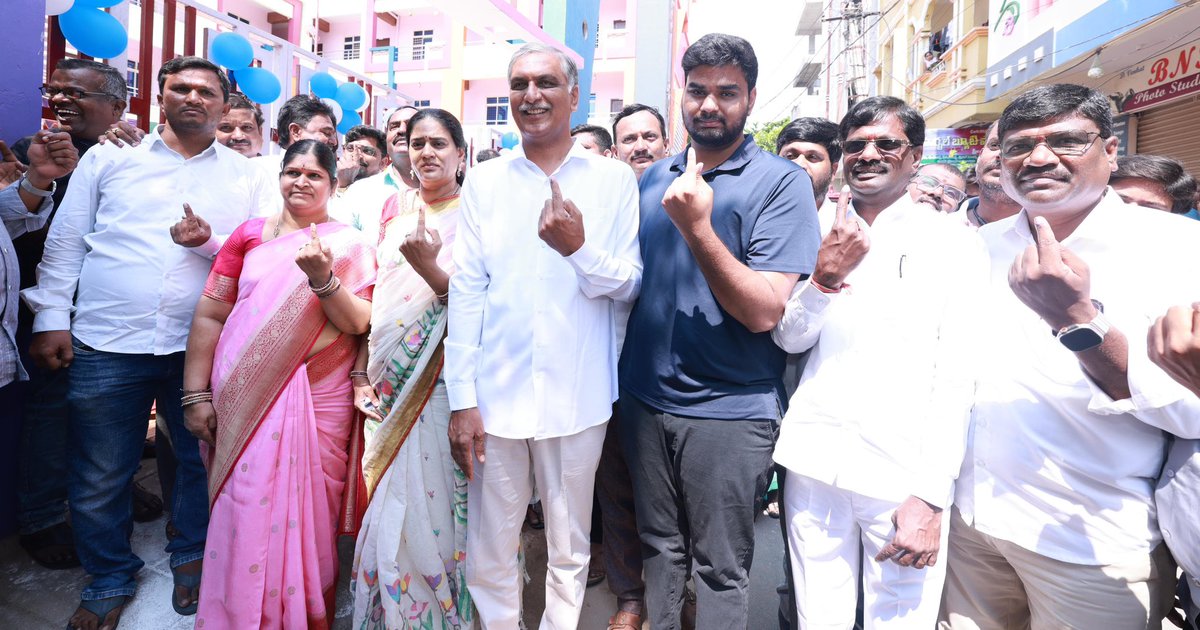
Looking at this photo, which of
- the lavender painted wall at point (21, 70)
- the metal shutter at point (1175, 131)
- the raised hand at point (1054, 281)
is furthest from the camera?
the metal shutter at point (1175, 131)

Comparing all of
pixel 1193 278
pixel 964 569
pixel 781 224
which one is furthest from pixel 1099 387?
pixel 781 224

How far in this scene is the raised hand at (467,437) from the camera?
2043mm

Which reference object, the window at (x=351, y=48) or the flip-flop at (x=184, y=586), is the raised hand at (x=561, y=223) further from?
the window at (x=351, y=48)

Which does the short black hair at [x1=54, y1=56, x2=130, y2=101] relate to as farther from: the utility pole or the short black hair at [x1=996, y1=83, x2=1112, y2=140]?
the utility pole

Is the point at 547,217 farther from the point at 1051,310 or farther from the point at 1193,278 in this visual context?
the point at 1193,278

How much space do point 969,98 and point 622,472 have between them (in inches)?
529

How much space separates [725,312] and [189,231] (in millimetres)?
1980

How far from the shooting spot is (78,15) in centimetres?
324

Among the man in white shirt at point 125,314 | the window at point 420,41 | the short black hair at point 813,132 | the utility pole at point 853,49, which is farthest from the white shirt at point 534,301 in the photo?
the window at point 420,41

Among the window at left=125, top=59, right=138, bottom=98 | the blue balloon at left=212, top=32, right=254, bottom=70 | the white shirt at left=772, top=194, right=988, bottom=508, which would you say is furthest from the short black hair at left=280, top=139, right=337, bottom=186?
the blue balloon at left=212, top=32, right=254, bottom=70

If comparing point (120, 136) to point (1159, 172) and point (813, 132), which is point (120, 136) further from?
point (1159, 172)

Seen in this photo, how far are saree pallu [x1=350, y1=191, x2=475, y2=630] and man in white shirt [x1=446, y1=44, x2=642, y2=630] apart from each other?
0.13 meters

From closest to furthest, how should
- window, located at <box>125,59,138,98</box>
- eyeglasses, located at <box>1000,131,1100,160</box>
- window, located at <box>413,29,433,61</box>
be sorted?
eyeglasses, located at <box>1000,131,1100,160</box>
window, located at <box>125,59,138,98</box>
window, located at <box>413,29,433,61</box>

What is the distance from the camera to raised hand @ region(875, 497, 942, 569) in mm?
1689
